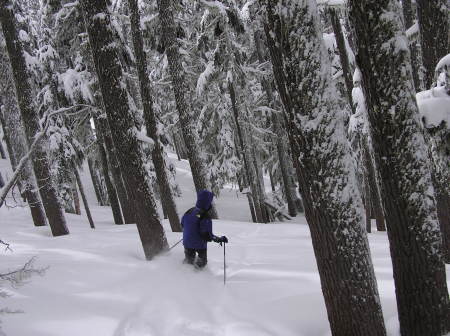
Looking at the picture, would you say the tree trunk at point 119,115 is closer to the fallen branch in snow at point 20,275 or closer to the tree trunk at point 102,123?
the fallen branch in snow at point 20,275

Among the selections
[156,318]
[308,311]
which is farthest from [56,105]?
[308,311]

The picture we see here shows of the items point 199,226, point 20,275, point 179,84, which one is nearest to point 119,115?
point 199,226

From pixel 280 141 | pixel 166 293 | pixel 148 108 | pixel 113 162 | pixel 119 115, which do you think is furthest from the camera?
pixel 280 141

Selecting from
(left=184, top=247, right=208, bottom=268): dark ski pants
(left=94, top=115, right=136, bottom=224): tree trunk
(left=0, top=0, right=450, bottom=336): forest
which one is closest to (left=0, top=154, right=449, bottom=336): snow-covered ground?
(left=0, top=0, right=450, bottom=336): forest

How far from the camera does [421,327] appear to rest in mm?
4395

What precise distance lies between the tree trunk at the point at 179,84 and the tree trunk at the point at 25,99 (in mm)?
4454

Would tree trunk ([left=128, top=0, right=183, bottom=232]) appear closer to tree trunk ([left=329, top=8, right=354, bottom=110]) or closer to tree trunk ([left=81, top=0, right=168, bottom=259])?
tree trunk ([left=81, top=0, right=168, bottom=259])

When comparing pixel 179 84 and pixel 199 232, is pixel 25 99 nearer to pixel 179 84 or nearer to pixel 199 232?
pixel 179 84

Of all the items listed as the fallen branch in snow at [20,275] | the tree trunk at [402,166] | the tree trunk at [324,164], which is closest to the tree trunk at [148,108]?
the fallen branch in snow at [20,275]

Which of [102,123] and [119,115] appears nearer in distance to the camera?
[119,115]

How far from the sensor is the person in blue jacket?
307 inches

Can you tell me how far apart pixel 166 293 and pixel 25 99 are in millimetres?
7954

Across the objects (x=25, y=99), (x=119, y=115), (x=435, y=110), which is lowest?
(x=435, y=110)

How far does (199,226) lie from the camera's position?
7852 millimetres
